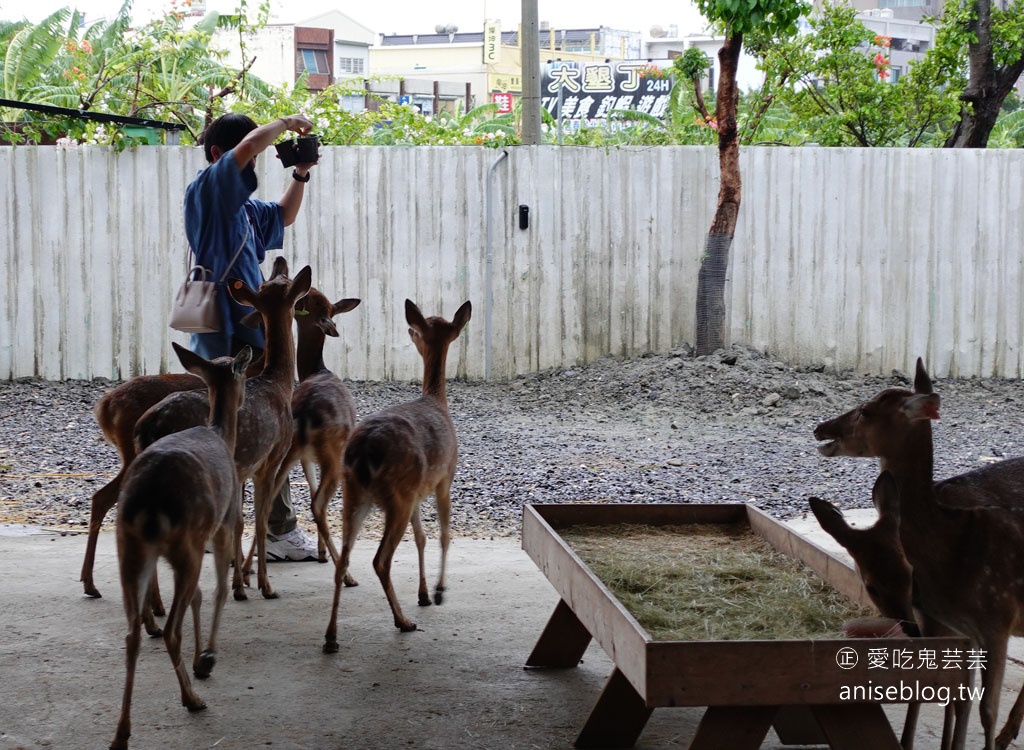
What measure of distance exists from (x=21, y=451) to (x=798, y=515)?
5965 millimetres

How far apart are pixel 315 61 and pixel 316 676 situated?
46.4 meters

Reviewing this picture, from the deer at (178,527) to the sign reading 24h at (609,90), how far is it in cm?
1894

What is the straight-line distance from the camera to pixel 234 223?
5.85 m

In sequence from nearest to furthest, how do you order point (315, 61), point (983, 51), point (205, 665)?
point (205, 665) → point (983, 51) → point (315, 61)

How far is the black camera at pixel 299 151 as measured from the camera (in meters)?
6.36

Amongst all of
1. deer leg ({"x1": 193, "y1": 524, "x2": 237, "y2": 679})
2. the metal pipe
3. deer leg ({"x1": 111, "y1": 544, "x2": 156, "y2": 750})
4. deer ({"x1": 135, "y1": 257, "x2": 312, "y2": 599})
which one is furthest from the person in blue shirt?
the metal pipe

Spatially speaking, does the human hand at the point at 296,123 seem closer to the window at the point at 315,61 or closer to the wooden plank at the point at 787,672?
the wooden plank at the point at 787,672

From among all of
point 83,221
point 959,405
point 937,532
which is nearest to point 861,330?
point 959,405

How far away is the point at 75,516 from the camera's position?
7.24 meters

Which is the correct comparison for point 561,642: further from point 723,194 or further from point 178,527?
point 723,194

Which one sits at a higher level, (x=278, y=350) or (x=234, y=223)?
(x=234, y=223)

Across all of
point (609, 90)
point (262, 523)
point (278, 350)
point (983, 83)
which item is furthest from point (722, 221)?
point (609, 90)

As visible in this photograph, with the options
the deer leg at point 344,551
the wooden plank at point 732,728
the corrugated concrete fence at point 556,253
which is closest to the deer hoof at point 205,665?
the deer leg at point 344,551

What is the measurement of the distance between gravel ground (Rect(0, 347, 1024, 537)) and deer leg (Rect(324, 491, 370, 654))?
1.97 meters
